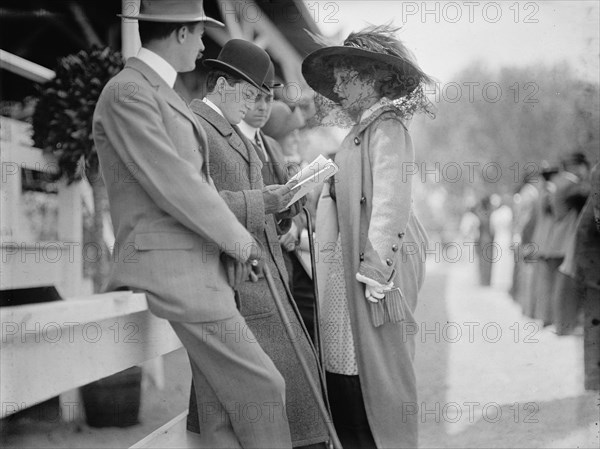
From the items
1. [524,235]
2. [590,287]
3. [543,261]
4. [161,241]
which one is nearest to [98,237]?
[161,241]

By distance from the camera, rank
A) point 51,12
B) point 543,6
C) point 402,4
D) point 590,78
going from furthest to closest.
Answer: point 51,12, point 590,78, point 543,6, point 402,4

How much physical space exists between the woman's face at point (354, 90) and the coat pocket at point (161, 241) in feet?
4.41

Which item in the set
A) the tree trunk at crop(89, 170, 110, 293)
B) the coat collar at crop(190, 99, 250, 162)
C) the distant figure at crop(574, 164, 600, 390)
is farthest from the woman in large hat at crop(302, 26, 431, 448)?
the distant figure at crop(574, 164, 600, 390)

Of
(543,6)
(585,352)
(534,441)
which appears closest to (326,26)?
(543,6)

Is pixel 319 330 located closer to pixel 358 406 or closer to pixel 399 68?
pixel 358 406

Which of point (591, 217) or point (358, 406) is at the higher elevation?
point (591, 217)

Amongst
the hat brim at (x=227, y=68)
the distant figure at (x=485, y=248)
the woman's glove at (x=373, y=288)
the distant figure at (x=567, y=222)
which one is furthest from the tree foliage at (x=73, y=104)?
the distant figure at (x=485, y=248)

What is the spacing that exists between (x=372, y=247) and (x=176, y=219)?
1.05 meters

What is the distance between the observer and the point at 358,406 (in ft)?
10.5

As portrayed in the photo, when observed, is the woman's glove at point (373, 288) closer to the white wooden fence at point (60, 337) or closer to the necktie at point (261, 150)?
the necktie at point (261, 150)

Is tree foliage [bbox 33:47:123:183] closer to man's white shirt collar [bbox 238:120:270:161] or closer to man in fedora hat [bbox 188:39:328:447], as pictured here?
man's white shirt collar [bbox 238:120:270:161]

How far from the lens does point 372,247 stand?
3.02 m

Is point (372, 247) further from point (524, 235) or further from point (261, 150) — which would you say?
point (524, 235)

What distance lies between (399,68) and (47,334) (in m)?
1.87
